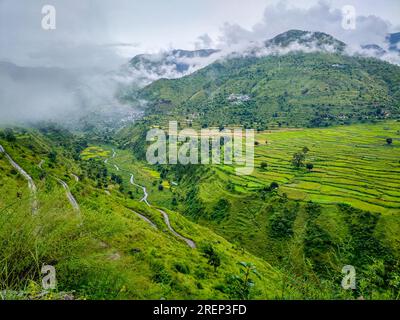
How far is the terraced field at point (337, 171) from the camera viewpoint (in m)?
72.1

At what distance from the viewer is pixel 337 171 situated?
90000 mm

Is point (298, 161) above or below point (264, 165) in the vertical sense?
above

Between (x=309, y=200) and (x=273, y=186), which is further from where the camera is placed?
(x=273, y=186)

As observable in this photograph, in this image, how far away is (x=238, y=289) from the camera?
32.1ft

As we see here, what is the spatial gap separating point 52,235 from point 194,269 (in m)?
33.1

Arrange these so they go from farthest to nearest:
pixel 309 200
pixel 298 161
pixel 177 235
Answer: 1. pixel 298 161
2. pixel 309 200
3. pixel 177 235

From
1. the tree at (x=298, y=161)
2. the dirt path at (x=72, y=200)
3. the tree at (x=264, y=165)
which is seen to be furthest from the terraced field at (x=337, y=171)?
the dirt path at (x=72, y=200)

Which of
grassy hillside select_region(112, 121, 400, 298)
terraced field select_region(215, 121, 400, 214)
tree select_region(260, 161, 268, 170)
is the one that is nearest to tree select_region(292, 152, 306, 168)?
grassy hillside select_region(112, 121, 400, 298)

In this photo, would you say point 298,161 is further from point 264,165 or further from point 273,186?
point 273,186

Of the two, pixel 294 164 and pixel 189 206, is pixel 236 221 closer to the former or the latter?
pixel 189 206

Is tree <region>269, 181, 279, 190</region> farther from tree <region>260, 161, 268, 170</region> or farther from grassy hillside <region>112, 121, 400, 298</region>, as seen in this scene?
tree <region>260, 161, 268, 170</region>

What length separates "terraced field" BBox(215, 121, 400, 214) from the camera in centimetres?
7205

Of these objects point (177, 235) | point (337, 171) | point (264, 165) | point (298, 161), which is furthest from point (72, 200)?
point (337, 171)
